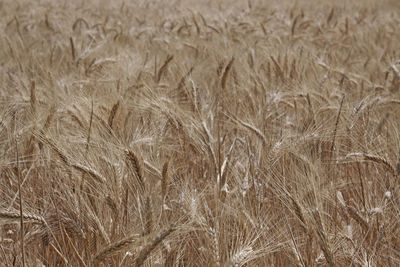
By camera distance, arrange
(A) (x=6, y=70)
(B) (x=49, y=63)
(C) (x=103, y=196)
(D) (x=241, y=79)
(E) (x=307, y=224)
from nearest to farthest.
→ 1. (E) (x=307, y=224)
2. (C) (x=103, y=196)
3. (D) (x=241, y=79)
4. (A) (x=6, y=70)
5. (B) (x=49, y=63)

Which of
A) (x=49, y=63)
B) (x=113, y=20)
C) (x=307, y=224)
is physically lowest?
(x=113, y=20)

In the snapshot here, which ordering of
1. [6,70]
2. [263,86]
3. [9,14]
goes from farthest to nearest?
[9,14] < [6,70] < [263,86]

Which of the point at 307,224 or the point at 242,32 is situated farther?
the point at 242,32

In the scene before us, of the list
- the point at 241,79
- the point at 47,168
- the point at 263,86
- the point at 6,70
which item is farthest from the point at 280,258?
the point at 6,70

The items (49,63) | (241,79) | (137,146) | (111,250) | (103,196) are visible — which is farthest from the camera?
(49,63)

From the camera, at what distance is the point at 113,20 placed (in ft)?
21.3

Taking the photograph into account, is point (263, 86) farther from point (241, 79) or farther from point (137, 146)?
point (137, 146)

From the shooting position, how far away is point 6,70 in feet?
9.78

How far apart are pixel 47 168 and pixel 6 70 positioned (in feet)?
5.42

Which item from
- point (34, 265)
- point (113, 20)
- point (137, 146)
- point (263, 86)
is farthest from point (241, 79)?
point (113, 20)

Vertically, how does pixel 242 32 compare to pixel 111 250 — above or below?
below

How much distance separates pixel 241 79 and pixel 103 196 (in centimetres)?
170

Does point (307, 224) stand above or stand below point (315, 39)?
above

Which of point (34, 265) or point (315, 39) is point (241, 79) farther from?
point (315, 39)
